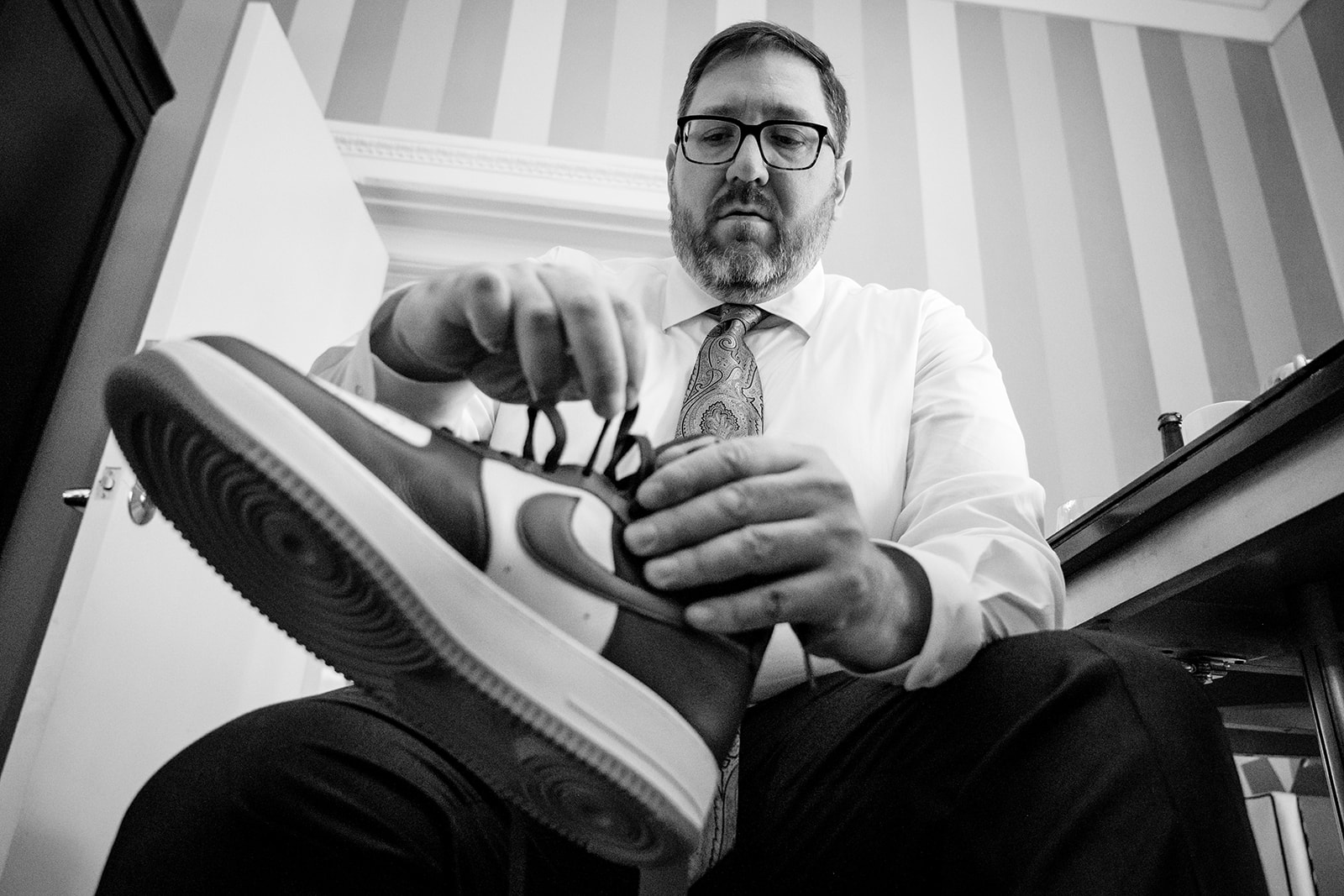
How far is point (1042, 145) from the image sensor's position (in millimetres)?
2152

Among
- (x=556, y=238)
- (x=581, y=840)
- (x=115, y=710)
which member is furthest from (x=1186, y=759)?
(x=556, y=238)

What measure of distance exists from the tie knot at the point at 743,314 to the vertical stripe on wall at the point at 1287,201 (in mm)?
A: 1619

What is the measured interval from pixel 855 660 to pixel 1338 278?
217 cm

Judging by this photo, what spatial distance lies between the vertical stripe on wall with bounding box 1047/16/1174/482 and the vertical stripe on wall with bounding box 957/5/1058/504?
13 cm

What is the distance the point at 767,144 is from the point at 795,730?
70cm

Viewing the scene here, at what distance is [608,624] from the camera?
0.43m

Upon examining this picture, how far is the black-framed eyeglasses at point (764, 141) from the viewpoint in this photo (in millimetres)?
1036

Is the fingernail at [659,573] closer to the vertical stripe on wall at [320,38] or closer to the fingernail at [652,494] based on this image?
the fingernail at [652,494]

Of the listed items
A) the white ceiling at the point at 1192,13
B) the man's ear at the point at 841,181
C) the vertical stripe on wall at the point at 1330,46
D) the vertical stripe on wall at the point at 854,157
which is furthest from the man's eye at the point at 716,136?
the vertical stripe on wall at the point at 1330,46

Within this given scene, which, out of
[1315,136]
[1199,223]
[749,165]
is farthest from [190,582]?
[1315,136]

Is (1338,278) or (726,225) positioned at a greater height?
(1338,278)

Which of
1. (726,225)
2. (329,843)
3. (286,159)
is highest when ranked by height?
(286,159)

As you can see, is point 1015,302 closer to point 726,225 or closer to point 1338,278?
point 1338,278

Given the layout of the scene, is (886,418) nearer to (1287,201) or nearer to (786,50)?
(786,50)
